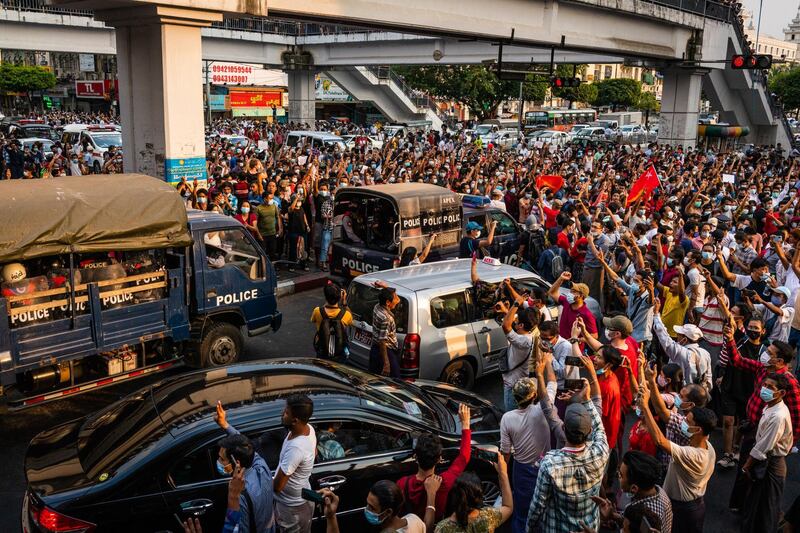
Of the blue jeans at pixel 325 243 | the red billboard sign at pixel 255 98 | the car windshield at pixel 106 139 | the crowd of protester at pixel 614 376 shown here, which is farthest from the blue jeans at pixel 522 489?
the red billboard sign at pixel 255 98

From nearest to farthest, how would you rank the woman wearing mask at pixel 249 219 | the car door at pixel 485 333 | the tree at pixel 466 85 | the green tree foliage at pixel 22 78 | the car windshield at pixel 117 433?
1. the car windshield at pixel 117 433
2. the car door at pixel 485 333
3. the woman wearing mask at pixel 249 219
4. the tree at pixel 466 85
5. the green tree foliage at pixel 22 78

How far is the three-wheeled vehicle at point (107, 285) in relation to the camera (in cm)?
705

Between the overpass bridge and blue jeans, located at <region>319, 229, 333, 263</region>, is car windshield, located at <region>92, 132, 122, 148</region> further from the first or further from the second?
blue jeans, located at <region>319, 229, 333, 263</region>

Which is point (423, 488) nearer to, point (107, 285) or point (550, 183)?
point (107, 285)

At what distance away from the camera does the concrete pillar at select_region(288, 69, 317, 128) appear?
1537 inches

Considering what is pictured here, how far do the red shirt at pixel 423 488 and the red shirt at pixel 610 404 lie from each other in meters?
1.55

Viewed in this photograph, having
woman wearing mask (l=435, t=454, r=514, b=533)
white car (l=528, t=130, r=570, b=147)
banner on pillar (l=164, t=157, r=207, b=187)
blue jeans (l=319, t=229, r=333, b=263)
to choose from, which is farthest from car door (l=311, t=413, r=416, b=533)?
white car (l=528, t=130, r=570, b=147)

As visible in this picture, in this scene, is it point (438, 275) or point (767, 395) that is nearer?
point (767, 395)

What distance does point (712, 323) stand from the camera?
27.2 ft

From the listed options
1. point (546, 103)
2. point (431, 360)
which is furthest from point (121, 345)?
point (546, 103)

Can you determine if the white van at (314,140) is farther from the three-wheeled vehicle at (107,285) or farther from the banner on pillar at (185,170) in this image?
the three-wheeled vehicle at (107,285)

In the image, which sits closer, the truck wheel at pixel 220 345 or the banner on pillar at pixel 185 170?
the truck wheel at pixel 220 345

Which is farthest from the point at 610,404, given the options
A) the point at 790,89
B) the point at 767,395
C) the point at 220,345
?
the point at 790,89

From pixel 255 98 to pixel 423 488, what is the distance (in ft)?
193
